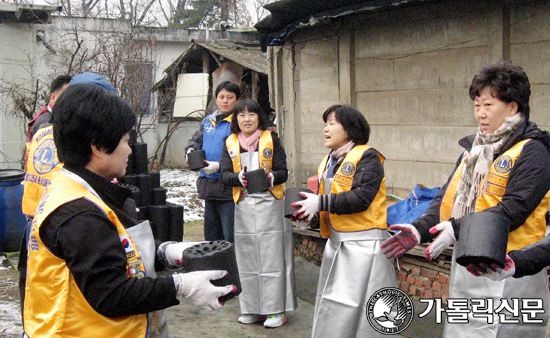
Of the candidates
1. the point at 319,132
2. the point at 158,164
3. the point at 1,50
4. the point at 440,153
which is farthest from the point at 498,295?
the point at 158,164

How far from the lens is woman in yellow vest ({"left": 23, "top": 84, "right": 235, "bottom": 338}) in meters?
1.70

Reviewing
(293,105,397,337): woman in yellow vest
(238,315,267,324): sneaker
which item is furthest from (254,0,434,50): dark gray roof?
(238,315,267,324): sneaker

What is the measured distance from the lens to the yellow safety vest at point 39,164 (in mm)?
3521

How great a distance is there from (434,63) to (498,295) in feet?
10.8

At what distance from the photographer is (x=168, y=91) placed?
1590 cm

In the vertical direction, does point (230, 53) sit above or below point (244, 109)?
above

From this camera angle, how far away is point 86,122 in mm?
1791

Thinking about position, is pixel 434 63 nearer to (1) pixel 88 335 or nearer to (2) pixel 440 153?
(2) pixel 440 153

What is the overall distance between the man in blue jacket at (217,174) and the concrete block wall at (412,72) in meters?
1.59

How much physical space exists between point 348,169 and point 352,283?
28.7 inches

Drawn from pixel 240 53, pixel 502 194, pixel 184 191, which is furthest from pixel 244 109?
pixel 240 53

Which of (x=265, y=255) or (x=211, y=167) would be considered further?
(x=211, y=167)

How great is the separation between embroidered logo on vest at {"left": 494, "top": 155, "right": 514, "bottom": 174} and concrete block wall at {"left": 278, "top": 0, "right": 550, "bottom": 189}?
7.73 ft

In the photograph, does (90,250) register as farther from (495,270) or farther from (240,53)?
(240,53)
